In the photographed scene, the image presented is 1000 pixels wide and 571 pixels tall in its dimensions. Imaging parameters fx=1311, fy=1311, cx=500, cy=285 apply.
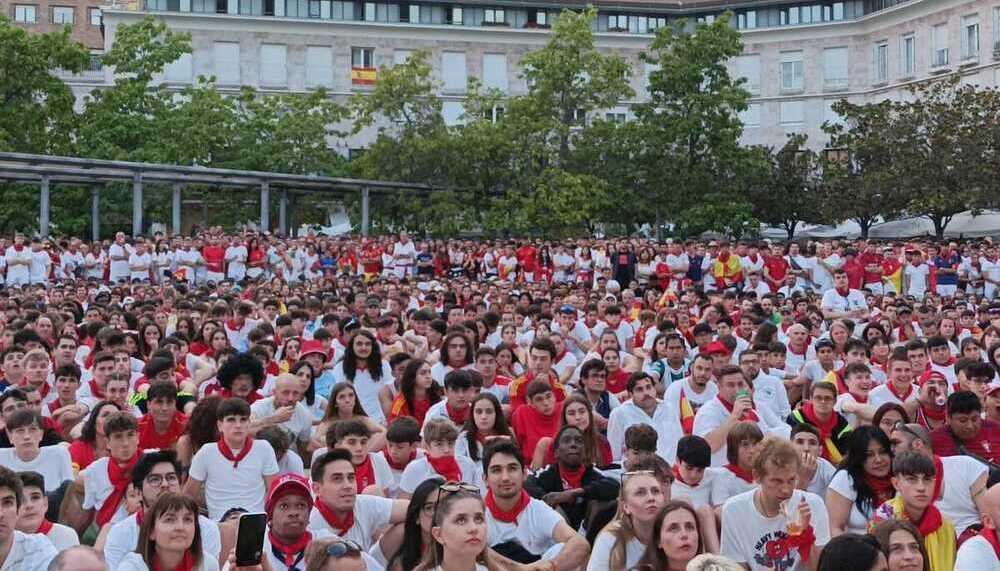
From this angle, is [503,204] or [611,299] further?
[503,204]

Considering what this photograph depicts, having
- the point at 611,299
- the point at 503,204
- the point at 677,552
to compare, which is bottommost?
the point at 677,552

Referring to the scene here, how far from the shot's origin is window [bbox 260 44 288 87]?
67.4 metres

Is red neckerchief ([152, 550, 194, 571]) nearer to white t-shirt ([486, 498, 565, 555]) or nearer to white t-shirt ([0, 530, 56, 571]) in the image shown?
white t-shirt ([0, 530, 56, 571])

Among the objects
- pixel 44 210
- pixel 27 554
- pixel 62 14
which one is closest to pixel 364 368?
pixel 27 554

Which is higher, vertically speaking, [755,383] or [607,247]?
[607,247]

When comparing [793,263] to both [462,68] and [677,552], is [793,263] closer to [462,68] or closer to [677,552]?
[677,552]

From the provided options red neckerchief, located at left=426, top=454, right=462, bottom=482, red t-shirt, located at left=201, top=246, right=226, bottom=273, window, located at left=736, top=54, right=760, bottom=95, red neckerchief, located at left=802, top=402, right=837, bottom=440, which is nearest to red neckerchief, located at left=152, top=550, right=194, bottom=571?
red neckerchief, located at left=426, top=454, right=462, bottom=482

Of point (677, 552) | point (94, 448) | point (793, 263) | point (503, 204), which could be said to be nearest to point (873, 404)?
point (677, 552)

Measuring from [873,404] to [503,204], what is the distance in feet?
117

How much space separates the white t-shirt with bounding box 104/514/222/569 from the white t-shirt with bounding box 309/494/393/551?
2.49ft

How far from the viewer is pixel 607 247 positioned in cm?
3341

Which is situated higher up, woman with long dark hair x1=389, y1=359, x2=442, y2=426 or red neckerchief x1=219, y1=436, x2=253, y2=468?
woman with long dark hair x1=389, y1=359, x2=442, y2=426

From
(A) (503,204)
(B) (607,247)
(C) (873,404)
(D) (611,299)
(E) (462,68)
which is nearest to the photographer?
(C) (873,404)

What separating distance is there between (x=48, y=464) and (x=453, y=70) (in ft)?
201
